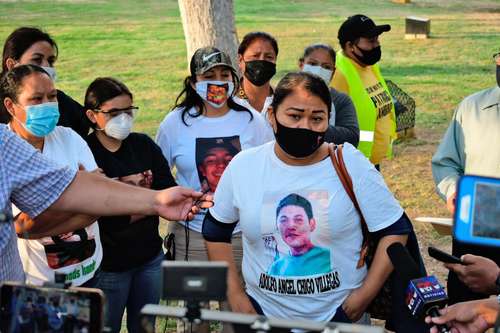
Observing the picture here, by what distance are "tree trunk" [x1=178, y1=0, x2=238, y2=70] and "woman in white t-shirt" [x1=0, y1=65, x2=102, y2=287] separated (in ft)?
15.6

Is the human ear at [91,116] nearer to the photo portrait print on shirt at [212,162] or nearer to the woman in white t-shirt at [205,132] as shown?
the woman in white t-shirt at [205,132]

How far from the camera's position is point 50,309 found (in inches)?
84.3

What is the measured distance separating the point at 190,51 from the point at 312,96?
5.35 meters

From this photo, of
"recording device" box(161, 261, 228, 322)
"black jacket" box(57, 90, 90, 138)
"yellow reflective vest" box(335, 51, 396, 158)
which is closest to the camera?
"recording device" box(161, 261, 228, 322)

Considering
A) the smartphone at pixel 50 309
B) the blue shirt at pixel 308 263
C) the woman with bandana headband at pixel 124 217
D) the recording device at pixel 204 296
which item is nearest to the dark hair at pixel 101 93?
the woman with bandana headband at pixel 124 217

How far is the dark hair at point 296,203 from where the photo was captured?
11.5 ft

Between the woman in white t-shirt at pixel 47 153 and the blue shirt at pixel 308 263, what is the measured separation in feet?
3.77

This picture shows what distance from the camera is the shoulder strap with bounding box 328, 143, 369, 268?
139 inches

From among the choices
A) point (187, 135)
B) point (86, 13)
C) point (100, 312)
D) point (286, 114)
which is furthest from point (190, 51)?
point (86, 13)

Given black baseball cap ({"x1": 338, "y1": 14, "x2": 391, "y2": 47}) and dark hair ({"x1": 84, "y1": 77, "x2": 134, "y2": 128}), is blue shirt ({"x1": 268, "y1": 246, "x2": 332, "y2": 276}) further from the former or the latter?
black baseball cap ({"x1": 338, "y1": 14, "x2": 391, "y2": 47})

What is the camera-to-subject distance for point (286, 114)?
3.74m

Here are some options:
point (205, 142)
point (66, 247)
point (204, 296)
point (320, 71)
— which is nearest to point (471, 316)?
point (204, 296)

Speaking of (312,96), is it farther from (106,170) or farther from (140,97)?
(140,97)

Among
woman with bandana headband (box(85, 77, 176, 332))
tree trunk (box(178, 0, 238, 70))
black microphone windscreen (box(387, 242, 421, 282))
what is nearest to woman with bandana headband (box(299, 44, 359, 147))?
woman with bandana headband (box(85, 77, 176, 332))
